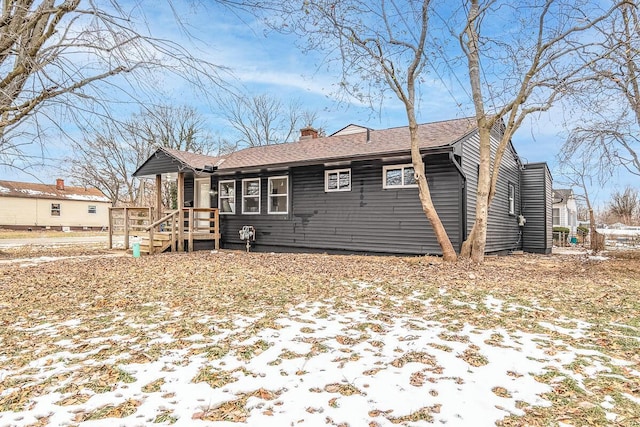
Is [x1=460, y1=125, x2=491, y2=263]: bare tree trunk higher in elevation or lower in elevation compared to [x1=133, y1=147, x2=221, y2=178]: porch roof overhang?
lower

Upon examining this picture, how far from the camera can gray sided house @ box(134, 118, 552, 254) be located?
10336 mm

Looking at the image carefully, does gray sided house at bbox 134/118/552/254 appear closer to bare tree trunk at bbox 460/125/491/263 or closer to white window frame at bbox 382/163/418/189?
white window frame at bbox 382/163/418/189

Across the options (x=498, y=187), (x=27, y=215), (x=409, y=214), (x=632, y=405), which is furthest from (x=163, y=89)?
(x=27, y=215)

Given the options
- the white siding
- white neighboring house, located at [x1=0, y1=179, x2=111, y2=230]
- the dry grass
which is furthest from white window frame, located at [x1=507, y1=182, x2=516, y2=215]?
the white siding

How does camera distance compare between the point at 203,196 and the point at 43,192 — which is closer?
the point at 203,196

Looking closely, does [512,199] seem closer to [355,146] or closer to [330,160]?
[355,146]

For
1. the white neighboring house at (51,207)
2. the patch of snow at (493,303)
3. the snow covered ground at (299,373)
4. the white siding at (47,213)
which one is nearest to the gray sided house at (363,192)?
the patch of snow at (493,303)

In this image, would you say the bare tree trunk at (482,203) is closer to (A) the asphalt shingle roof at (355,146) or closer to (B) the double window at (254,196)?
(A) the asphalt shingle roof at (355,146)

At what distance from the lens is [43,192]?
3139cm

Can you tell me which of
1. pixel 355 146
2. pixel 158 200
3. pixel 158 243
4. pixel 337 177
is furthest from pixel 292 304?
pixel 158 200

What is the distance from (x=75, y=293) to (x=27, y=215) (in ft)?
106

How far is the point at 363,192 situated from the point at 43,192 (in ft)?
105

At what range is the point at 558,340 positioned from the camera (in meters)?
3.59

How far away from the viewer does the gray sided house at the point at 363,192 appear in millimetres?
10336
